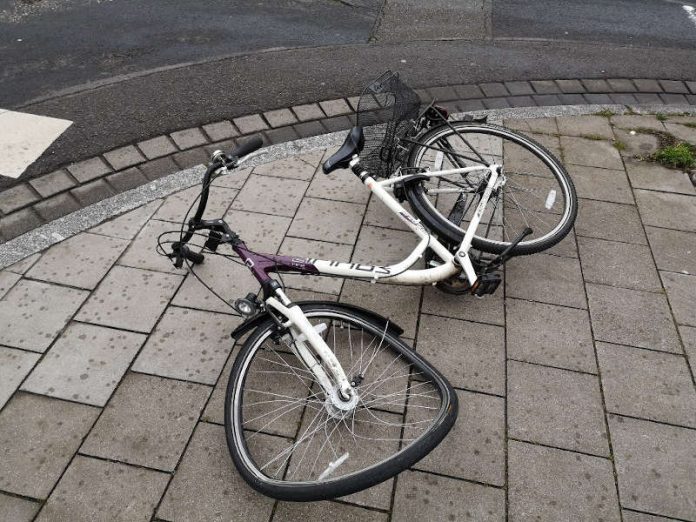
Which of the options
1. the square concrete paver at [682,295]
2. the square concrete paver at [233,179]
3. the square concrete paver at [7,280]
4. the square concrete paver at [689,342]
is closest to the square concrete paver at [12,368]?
the square concrete paver at [7,280]

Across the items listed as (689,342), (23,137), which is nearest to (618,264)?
(689,342)

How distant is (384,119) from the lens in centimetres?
366

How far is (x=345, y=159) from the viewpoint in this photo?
3541 mm

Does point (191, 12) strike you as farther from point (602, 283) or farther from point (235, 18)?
point (602, 283)

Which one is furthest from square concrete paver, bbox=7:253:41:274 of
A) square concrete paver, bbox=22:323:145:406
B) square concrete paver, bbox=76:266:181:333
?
square concrete paver, bbox=22:323:145:406

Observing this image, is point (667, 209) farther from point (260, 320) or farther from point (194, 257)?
point (194, 257)

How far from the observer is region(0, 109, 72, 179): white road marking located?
14.8ft

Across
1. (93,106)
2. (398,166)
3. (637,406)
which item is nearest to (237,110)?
(93,106)

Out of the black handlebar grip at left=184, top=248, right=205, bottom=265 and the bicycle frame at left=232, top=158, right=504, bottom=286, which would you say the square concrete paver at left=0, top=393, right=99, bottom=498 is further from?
the bicycle frame at left=232, top=158, right=504, bottom=286

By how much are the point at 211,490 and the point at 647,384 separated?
8.18ft

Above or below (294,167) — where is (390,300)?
below

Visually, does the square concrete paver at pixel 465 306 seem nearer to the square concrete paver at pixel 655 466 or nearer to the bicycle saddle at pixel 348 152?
the square concrete paver at pixel 655 466

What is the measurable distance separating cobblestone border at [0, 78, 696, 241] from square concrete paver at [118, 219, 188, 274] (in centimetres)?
58

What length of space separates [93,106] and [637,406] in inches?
200
